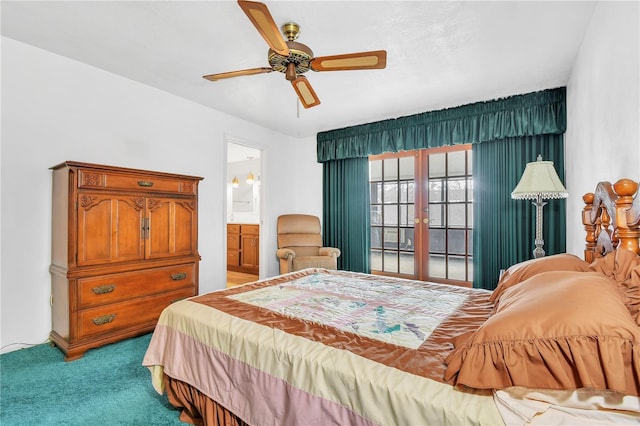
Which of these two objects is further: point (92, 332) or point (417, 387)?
point (92, 332)

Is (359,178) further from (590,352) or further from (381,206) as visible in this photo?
(590,352)

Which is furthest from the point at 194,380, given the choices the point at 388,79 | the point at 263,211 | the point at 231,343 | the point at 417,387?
the point at 263,211

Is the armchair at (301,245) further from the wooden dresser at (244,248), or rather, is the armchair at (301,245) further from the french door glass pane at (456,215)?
the french door glass pane at (456,215)

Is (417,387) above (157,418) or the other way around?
above

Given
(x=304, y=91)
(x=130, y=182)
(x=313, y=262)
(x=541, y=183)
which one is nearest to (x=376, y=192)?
(x=313, y=262)

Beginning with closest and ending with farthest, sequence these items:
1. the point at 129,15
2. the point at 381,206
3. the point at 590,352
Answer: the point at 590,352 < the point at 129,15 < the point at 381,206

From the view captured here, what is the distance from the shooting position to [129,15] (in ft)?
7.05

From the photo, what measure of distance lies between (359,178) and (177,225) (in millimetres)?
2677

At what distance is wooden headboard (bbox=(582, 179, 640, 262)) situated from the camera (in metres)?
1.22

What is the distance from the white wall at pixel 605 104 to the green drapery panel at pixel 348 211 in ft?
8.09

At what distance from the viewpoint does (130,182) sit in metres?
2.75

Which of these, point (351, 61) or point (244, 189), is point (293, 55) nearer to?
point (351, 61)

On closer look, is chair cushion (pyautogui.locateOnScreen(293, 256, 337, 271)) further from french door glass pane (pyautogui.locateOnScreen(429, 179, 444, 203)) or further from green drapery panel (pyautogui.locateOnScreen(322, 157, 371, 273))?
french door glass pane (pyautogui.locateOnScreen(429, 179, 444, 203))

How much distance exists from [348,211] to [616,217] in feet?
11.8
